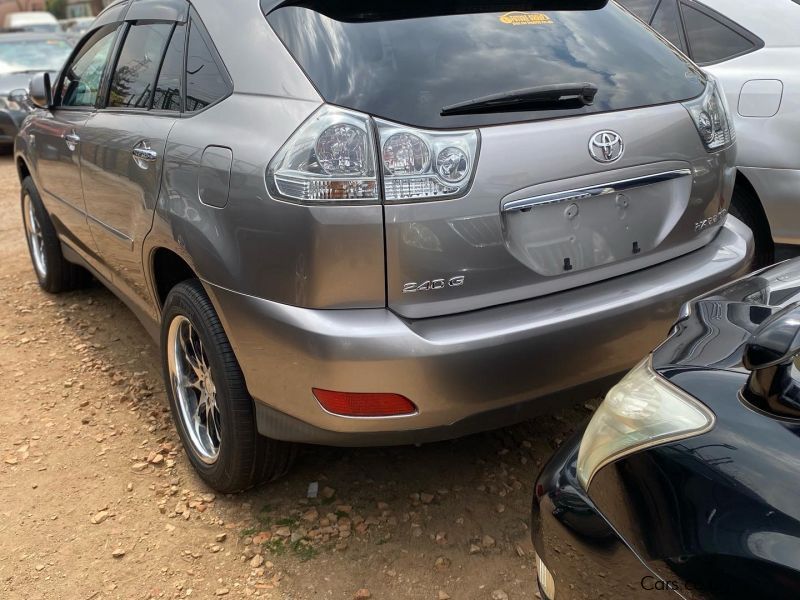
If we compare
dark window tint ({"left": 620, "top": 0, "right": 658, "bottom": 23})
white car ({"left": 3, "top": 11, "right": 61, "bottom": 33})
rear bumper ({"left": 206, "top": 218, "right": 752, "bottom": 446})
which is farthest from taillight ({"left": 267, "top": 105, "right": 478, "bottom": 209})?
white car ({"left": 3, "top": 11, "right": 61, "bottom": 33})

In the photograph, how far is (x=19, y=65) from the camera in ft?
40.0

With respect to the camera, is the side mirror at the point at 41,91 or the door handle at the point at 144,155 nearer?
the door handle at the point at 144,155

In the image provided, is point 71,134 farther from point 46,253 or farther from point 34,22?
point 34,22

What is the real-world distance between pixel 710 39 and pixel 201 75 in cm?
281

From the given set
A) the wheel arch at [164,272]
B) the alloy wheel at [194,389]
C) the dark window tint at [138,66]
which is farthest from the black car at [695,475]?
the dark window tint at [138,66]

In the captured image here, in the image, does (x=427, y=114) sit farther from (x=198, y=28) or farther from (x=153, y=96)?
(x=153, y=96)

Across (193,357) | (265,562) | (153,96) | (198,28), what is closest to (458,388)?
(265,562)

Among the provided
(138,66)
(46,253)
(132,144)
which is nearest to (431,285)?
(132,144)

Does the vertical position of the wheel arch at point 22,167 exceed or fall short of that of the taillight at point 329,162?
it falls short

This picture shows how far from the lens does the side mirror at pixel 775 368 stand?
124 cm

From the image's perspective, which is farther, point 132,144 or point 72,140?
point 72,140

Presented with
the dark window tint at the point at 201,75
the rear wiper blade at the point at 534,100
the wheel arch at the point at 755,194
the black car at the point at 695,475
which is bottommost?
the wheel arch at the point at 755,194

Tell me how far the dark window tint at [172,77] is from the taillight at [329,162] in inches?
32.7

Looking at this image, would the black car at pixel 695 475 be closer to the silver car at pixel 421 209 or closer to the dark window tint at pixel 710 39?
the silver car at pixel 421 209
